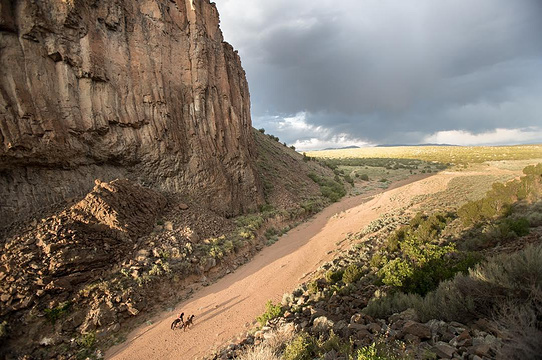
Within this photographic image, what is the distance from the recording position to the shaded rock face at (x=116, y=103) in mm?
11727

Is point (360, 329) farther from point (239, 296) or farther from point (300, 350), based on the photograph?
A: point (239, 296)

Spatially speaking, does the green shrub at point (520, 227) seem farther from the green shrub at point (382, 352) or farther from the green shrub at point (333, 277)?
the green shrub at point (382, 352)

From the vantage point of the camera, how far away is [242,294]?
449 inches

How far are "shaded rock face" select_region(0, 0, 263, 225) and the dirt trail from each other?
19.1ft

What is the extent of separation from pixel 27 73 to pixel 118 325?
39.5 feet

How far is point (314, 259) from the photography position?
13.9m

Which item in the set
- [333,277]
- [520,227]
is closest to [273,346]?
[333,277]

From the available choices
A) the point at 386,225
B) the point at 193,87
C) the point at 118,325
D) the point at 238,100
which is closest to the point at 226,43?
the point at 238,100

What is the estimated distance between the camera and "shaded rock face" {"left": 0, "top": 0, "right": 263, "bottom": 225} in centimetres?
1173

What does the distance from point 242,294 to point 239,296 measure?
18 cm

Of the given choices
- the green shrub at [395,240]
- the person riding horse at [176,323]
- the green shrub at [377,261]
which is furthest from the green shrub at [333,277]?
the person riding horse at [176,323]

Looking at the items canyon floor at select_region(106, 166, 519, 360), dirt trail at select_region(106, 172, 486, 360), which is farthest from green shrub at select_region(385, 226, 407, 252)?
dirt trail at select_region(106, 172, 486, 360)

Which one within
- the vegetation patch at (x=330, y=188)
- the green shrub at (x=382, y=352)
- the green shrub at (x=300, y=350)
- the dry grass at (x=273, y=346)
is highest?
the vegetation patch at (x=330, y=188)

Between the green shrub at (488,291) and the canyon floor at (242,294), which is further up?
the green shrub at (488,291)
